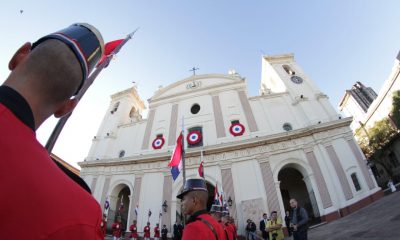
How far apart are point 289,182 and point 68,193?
21774 mm

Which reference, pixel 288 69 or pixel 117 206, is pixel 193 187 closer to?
pixel 117 206

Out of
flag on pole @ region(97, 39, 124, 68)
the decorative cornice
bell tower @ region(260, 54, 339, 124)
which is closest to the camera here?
flag on pole @ region(97, 39, 124, 68)

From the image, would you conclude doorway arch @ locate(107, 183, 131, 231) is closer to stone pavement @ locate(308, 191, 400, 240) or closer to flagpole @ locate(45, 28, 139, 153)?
stone pavement @ locate(308, 191, 400, 240)

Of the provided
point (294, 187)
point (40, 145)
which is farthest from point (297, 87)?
point (40, 145)

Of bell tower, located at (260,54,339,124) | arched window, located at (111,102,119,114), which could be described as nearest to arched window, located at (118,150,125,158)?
arched window, located at (111,102,119,114)

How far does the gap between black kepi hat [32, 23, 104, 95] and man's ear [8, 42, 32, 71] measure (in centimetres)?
4

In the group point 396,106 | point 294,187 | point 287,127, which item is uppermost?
point 396,106

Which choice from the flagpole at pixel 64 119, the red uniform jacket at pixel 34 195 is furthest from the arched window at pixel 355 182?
the red uniform jacket at pixel 34 195

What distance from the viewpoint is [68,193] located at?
0.62m

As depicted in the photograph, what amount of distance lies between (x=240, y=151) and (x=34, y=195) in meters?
17.4

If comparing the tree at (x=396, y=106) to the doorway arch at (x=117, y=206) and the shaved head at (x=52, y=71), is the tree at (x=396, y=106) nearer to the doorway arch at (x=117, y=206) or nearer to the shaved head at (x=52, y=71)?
the doorway arch at (x=117, y=206)

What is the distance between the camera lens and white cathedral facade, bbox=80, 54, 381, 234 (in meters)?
15.2

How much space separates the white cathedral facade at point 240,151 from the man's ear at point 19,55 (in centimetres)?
1582

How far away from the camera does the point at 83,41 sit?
1.01 metres
